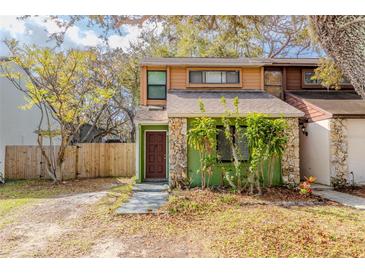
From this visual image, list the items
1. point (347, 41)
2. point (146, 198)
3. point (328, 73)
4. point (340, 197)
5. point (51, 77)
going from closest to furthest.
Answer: point (347, 41)
point (146, 198)
point (340, 197)
point (328, 73)
point (51, 77)

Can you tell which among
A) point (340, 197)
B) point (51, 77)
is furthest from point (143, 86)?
point (340, 197)

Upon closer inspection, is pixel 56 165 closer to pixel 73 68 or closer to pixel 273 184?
pixel 73 68

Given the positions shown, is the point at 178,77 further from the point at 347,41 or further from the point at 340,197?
the point at 347,41

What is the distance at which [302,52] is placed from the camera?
15.5 m

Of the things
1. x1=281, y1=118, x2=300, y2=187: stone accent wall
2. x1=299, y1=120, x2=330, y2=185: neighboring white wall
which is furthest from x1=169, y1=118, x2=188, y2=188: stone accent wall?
x1=299, y1=120, x2=330, y2=185: neighboring white wall

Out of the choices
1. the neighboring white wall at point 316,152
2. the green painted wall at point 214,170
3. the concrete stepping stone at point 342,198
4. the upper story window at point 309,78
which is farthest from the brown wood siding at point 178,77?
the concrete stepping stone at point 342,198

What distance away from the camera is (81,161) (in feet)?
39.0

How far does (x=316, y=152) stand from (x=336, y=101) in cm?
214

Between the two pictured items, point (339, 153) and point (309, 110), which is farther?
point (309, 110)

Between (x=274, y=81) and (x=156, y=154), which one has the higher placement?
(x=274, y=81)

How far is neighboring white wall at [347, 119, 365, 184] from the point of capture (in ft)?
29.3

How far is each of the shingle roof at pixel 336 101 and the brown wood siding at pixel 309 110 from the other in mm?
98

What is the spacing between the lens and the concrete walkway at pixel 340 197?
6.70 m
